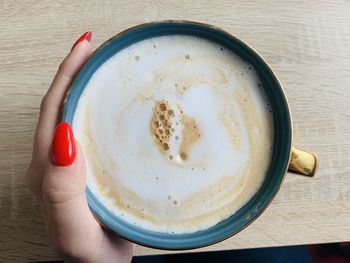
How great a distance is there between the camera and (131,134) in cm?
54

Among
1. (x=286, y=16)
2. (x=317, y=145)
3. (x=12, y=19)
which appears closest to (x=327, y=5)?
(x=286, y=16)

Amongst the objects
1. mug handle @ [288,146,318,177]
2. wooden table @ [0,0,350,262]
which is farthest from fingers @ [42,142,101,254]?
mug handle @ [288,146,318,177]

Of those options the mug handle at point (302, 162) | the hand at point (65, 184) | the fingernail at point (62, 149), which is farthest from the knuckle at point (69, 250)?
the mug handle at point (302, 162)

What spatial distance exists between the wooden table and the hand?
0.23 feet

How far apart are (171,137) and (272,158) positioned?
11 centimetres

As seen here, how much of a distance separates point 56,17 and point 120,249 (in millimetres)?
315

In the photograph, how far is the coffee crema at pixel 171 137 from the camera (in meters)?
0.54

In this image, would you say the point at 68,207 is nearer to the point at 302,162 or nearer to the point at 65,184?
the point at 65,184

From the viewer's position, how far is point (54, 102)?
0.55 meters

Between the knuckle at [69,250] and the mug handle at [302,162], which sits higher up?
the mug handle at [302,162]

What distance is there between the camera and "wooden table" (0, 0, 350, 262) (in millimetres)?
646

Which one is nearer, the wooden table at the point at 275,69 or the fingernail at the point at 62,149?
the fingernail at the point at 62,149

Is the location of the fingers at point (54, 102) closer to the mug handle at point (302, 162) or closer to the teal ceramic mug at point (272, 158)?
the teal ceramic mug at point (272, 158)

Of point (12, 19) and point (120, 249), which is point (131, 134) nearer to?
point (120, 249)
